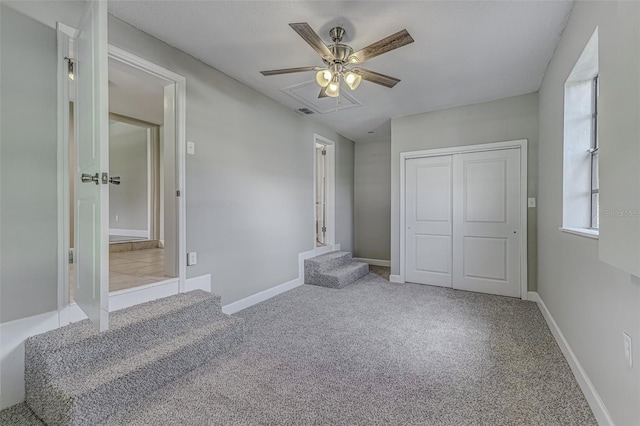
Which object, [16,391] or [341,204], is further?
[341,204]

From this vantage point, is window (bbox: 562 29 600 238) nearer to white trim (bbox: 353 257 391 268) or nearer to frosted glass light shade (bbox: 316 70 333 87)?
frosted glass light shade (bbox: 316 70 333 87)

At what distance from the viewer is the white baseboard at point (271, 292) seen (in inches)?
123

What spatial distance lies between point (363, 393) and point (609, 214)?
1.52 meters

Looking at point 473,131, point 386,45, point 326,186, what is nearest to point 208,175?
point 386,45

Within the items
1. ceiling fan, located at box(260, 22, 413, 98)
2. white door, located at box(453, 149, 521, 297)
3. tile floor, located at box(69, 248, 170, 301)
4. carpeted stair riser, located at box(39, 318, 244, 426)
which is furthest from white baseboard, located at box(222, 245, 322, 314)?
ceiling fan, located at box(260, 22, 413, 98)

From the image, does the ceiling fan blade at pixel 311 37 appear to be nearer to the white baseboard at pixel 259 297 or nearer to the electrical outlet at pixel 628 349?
the electrical outlet at pixel 628 349

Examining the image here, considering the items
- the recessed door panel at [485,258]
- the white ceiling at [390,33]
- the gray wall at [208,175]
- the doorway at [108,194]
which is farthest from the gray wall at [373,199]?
the doorway at [108,194]

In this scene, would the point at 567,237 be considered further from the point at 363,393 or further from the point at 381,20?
the point at 381,20

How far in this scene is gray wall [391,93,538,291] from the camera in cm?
352

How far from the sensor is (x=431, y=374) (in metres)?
1.93

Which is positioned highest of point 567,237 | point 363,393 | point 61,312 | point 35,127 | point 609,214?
point 35,127

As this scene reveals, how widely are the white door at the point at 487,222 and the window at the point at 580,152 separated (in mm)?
1494

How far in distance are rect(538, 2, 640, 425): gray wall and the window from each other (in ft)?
0.30

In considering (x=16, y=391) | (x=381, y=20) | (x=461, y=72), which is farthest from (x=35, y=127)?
(x=461, y=72)
